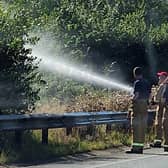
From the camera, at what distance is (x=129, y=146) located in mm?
16344

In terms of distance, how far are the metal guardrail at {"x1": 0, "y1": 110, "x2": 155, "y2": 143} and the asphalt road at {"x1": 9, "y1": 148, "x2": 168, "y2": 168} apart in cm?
90

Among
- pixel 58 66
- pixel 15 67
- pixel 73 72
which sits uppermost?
pixel 58 66

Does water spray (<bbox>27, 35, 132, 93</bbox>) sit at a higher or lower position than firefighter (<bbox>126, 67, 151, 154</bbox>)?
higher

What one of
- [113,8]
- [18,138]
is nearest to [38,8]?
[113,8]

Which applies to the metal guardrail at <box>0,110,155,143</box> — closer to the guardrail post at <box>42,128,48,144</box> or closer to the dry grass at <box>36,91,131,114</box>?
the guardrail post at <box>42,128,48,144</box>

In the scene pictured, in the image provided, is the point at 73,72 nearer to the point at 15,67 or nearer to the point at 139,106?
the point at 15,67

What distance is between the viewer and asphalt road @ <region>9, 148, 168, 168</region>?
40.8ft

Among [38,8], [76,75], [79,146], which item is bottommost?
[79,146]

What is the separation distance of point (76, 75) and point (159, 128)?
1151cm

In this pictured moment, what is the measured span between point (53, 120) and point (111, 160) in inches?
71.0

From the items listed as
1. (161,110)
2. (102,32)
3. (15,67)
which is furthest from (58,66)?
(15,67)

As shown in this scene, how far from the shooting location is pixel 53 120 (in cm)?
1454

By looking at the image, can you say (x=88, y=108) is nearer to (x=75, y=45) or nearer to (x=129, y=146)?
(x=129, y=146)

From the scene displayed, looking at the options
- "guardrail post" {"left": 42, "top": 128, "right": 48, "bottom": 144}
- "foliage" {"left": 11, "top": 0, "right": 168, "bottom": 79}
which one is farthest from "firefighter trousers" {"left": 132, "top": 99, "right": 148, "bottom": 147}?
"foliage" {"left": 11, "top": 0, "right": 168, "bottom": 79}
